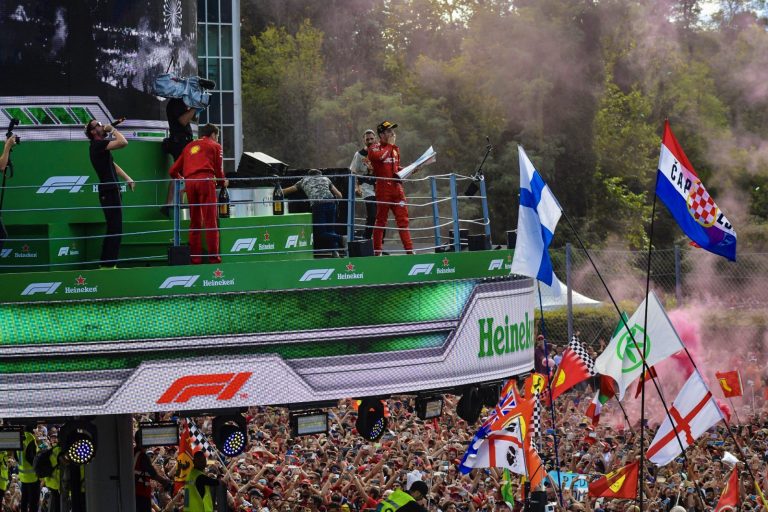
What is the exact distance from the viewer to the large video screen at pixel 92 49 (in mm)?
15086

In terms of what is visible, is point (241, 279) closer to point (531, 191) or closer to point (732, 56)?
point (531, 191)

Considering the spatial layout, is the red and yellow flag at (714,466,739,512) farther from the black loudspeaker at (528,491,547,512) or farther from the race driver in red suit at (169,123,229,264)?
the race driver in red suit at (169,123,229,264)

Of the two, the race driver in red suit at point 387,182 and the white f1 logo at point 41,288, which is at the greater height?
the race driver in red suit at point 387,182

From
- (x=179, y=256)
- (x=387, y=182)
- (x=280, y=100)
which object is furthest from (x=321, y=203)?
(x=280, y=100)

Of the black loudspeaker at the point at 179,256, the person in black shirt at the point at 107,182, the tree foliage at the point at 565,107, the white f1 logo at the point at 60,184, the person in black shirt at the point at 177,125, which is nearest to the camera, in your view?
the black loudspeaker at the point at 179,256

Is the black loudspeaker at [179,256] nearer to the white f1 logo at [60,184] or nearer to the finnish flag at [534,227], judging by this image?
the white f1 logo at [60,184]

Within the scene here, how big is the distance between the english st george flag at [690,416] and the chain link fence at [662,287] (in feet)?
47.4

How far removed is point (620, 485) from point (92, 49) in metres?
7.52

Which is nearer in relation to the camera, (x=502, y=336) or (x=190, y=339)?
(x=190, y=339)

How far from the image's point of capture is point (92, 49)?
15406 mm

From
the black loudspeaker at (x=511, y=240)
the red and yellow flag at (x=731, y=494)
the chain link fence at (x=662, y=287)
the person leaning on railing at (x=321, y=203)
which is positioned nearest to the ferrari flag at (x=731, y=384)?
the red and yellow flag at (x=731, y=494)

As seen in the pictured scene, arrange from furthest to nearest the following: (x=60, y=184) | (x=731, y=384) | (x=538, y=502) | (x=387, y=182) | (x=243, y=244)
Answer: (x=731, y=384) → (x=387, y=182) → (x=538, y=502) → (x=60, y=184) → (x=243, y=244)

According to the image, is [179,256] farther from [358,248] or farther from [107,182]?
[358,248]

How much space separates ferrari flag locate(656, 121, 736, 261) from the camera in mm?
13844
